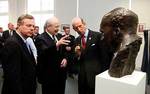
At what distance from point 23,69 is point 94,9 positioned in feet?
14.6

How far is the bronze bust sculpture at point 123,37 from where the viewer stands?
1.84 metres

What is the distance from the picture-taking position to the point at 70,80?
14.1 ft

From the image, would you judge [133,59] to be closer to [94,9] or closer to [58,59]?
[58,59]

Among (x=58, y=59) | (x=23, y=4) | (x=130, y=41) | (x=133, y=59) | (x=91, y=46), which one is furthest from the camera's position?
(x=23, y=4)

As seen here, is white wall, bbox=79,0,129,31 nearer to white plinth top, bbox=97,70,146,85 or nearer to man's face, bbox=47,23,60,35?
man's face, bbox=47,23,60,35

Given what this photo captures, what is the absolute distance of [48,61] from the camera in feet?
9.39

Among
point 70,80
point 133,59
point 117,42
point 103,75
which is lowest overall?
point 70,80

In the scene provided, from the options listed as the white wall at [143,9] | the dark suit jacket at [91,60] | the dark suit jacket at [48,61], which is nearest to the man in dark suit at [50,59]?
the dark suit jacket at [48,61]

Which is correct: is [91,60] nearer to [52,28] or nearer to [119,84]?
[52,28]

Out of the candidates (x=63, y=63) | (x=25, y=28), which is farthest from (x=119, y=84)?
(x=63, y=63)

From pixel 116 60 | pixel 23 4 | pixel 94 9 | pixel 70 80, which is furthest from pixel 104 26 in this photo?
pixel 23 4

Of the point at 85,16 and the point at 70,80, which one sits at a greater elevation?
the point at 85,16

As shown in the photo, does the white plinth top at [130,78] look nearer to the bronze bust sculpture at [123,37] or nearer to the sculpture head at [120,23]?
the bronze bust sculpture at [123,37]

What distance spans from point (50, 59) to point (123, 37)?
1.24 m
